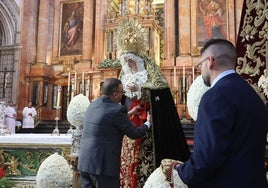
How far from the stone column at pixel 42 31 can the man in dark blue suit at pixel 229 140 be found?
15.5m

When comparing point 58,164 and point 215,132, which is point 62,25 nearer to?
point 58,164

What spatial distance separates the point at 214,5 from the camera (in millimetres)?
14898

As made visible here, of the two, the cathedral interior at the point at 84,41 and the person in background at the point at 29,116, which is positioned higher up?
the cathedral interior at the point at 84,41

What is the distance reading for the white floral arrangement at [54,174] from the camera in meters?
3.99

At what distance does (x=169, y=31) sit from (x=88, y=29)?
3912 millimetres

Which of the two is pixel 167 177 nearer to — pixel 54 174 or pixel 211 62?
pixel 211 62

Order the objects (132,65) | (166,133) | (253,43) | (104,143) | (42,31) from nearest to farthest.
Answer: (253,43), (104,143), (166,133), (132,65), (42,31)

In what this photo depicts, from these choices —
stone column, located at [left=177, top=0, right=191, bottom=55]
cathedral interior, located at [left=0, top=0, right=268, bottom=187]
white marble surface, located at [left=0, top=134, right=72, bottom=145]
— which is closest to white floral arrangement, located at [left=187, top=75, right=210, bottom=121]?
white marble surface, located at [left=0, top=134, right=72, bottom=145]

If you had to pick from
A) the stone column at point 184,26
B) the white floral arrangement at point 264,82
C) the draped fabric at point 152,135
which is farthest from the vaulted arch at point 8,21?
the white floral arrangement at point 264,82

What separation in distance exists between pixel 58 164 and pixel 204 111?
2793mm

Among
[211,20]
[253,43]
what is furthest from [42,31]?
[253,43]

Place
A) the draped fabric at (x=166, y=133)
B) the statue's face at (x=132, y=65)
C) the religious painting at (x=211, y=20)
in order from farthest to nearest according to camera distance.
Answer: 1. the religious painting at (x=211, y=20)
2. the statue's face at (x=132, y=65)
3. the draped fabric at (x=166, y=133)

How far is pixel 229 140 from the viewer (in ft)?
5.36

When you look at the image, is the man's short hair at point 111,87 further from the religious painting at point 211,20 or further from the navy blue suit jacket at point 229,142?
the religious painting at point 211,20
